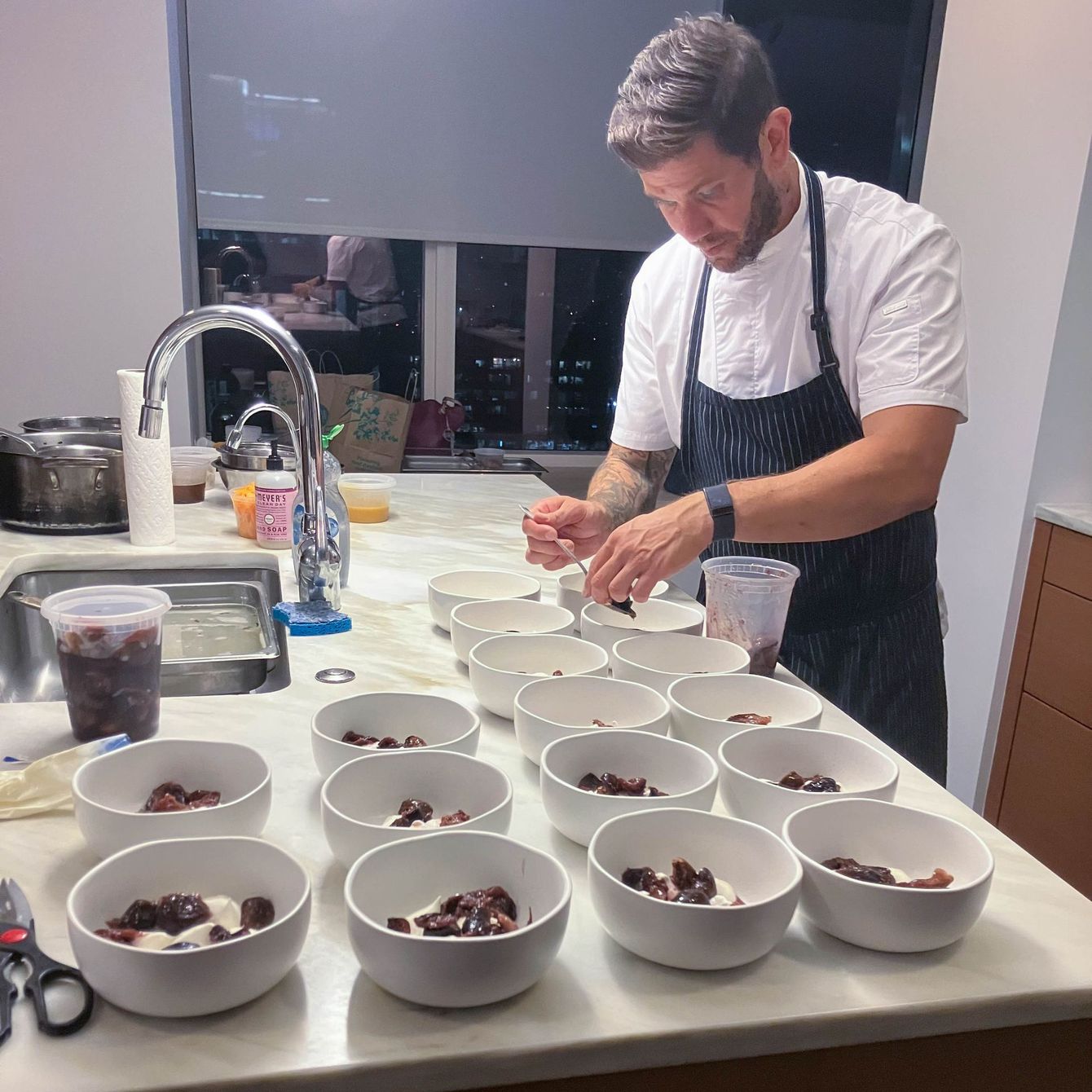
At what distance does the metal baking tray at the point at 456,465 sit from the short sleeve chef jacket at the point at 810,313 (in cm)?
180

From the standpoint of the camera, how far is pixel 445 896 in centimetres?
78

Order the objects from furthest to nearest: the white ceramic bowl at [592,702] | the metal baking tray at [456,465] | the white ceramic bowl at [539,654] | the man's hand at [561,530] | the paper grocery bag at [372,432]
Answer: the metal baking tray at [456,465] < the paper grocery bag at [372,432] < the man's hand at [561,530] < the white ceramic bowl at [539,654] < the white ceramic bowl at [592,702]

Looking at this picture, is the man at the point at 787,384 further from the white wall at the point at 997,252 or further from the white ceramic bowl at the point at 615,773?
the white wall at the point at 997,252

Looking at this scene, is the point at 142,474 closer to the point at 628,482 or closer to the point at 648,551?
the point at 628,482

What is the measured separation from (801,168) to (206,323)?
1051 mm

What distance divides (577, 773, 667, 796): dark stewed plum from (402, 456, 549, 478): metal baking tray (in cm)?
281

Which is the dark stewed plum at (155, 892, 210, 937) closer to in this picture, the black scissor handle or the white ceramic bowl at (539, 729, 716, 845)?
the black scissor handle

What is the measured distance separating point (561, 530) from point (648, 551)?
13.3 inches

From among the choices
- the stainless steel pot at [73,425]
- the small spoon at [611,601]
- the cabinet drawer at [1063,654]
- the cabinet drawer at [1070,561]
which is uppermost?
the stainless steel pot at [73,425]

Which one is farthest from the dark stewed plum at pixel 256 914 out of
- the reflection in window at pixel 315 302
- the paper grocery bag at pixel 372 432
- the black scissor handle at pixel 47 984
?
the reflection in window at pixel 315 302

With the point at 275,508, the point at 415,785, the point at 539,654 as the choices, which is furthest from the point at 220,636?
the point at 415,785

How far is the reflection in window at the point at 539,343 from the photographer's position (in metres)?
4.05

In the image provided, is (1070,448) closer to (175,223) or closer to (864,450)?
(864,450)

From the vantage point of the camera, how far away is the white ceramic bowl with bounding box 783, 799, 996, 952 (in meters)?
0.73
